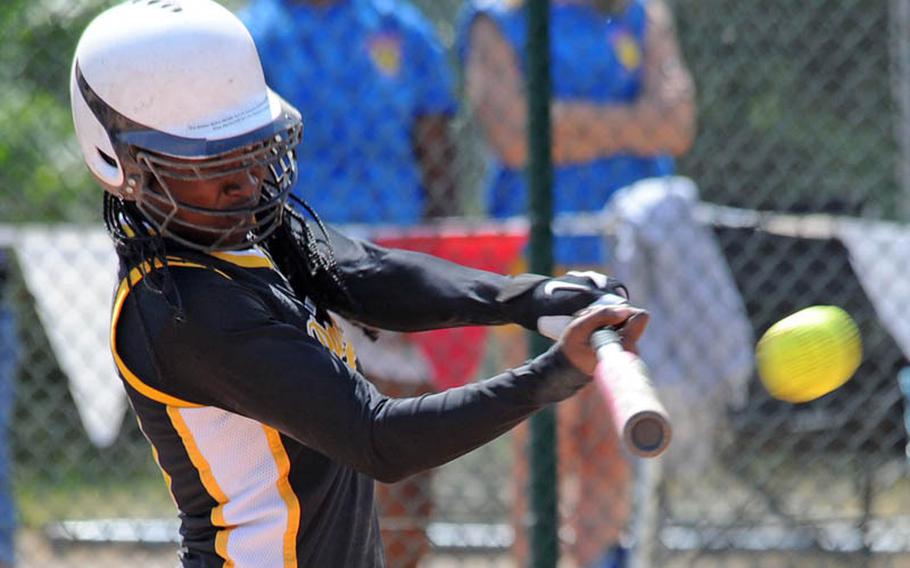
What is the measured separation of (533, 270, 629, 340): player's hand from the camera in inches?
92.4

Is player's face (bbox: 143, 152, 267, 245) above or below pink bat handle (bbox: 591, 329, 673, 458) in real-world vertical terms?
below

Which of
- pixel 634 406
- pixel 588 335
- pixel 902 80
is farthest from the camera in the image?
pixel 902 80

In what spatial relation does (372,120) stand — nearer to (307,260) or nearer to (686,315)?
(686,315)

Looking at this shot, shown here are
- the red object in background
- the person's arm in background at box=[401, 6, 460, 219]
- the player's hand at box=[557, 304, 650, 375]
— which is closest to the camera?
the player's hand at box=[557, 304, 650, 375]

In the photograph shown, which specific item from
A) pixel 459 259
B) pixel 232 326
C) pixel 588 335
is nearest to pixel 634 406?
pixel 588 335

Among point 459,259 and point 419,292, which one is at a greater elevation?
point 419,292

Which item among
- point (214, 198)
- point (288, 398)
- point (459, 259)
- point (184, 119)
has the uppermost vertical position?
point (184, 119)

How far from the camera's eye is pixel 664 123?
4.34m

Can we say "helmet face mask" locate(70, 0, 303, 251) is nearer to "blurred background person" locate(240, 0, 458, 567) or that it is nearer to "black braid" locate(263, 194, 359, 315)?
"black braid" locate(263, 194, 359, 315)

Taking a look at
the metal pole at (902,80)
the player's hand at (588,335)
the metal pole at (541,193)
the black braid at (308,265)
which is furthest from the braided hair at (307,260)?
the metal pole at (902,80)

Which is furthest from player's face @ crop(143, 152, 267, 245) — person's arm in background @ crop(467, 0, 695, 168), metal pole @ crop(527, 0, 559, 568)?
person's arm in background @ crop(467, 0, 695, 168)

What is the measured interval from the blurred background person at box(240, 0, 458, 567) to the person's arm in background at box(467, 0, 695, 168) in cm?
17

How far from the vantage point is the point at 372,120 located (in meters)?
4.26

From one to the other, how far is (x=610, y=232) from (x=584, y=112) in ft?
1.24
